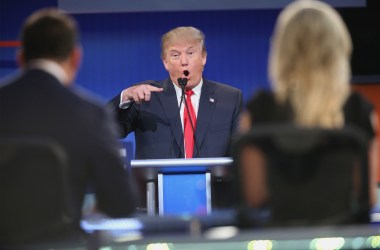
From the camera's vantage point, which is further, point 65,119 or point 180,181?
point 180,181

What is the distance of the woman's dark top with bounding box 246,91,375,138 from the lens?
2.35 metres

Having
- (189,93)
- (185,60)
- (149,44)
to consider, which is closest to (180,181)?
(189,93)

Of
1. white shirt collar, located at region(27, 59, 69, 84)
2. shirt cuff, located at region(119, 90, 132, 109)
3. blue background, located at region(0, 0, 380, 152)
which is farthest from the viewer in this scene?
blue background, located at region(0, 0, 380, 152)

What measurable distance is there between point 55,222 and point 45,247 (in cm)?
27

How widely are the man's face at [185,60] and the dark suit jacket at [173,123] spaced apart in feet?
0.42

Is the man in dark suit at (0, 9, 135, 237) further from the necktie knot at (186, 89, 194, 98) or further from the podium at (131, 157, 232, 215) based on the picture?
the necktie knot at (186, 89, 194, 98)

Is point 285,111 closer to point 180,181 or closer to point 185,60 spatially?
point 180,181

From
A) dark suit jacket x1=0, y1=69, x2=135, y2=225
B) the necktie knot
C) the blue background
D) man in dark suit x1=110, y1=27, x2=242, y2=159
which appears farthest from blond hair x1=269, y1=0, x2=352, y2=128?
the blue background

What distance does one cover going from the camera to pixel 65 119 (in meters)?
2.33

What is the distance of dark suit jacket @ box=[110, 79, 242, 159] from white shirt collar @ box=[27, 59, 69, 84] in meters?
2.09

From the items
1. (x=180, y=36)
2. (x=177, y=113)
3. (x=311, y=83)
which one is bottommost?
(x=177, y=113)

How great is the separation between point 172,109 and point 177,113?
2.4 inches

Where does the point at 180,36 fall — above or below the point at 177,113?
above

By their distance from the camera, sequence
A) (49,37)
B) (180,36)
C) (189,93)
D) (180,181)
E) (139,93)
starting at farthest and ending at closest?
1. (180,36)
2. (189,93)
3. (139,93)
4. (180,181)
5. (49,37)
